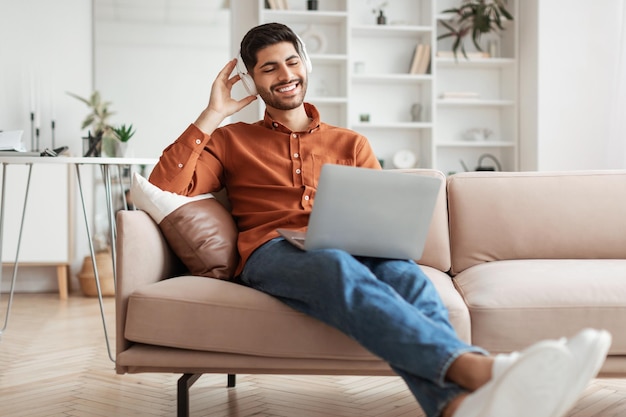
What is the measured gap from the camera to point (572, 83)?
194 inches

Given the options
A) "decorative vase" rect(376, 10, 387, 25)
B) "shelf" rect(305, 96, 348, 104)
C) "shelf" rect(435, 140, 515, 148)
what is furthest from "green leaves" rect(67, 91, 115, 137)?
"shelf" rect(435, 140, 515, 148)

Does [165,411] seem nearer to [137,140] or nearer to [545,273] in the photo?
[545,273]

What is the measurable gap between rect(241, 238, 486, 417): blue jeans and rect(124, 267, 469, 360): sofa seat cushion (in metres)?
0.05

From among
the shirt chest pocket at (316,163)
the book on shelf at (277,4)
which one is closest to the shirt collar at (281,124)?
the shirt chest pocket at (316,163)

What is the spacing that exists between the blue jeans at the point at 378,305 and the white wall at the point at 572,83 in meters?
3.41

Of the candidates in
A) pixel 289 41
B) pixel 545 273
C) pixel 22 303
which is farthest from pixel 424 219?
pixel 22 303

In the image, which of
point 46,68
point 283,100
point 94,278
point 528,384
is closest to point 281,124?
point 283,100

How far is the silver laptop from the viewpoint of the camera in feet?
5.53

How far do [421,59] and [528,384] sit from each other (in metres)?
4.19

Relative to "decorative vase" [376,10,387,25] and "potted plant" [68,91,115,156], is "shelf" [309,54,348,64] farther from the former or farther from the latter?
"potted plant" [68,91,115,156]

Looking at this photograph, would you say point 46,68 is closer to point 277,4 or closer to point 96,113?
point 96,113

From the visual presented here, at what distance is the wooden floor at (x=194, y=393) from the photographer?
222 centimetres

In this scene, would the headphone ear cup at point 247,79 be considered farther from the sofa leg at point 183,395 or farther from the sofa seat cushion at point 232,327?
the sofa leg at point 183,395

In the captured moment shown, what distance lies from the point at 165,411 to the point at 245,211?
651mm
